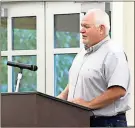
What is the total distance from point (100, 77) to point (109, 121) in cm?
23

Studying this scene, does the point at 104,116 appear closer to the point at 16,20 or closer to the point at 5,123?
the point at 5,123

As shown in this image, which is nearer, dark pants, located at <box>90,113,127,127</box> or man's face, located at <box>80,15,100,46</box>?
dark pants, located at <box>90,113,127,127</box>

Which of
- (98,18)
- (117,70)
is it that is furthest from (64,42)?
(117,70)

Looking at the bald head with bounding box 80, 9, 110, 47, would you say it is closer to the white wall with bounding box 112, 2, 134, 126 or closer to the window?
the white wall with bounding box 112, 2, 134, 126

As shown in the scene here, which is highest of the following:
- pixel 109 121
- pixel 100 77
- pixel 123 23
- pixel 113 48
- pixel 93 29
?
pixel 123 23

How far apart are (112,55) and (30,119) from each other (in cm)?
70

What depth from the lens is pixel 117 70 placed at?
7.66 feet

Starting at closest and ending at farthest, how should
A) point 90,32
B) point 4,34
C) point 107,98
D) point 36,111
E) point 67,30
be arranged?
point 36,111
point 107,98
point 90,32
point 67,30
point 4,34

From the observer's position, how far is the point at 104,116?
7.60ft

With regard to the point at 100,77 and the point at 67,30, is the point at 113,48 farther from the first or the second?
the point at 67,30

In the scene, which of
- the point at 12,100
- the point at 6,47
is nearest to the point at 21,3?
the point at 6,47

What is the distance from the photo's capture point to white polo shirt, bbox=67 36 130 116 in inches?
91.6

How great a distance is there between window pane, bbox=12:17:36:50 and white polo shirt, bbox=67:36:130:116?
187 centimetres

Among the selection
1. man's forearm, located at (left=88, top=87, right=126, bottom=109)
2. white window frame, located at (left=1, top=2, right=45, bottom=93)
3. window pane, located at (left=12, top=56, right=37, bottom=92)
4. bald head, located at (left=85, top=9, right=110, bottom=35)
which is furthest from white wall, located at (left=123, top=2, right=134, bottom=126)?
man's forearm, located at (left=88, top=87, right=126, bottom=109)
